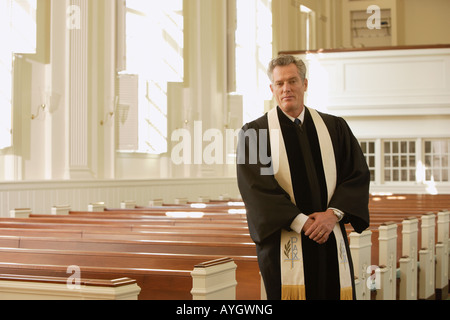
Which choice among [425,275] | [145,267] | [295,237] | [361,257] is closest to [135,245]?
[145,267]

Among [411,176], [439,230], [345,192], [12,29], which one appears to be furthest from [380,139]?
[345,192]

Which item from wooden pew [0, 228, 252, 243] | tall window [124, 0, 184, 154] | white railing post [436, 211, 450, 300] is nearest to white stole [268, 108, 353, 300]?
wooden pew [0, 228, 252, 243]

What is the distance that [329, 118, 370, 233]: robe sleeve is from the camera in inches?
116

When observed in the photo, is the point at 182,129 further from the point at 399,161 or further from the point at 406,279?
the point at 406,279

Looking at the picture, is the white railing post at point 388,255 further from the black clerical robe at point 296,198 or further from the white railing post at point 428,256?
the black clerical robe at point 296,198

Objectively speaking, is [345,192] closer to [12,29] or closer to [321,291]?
[321,291]

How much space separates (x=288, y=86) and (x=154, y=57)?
984cm

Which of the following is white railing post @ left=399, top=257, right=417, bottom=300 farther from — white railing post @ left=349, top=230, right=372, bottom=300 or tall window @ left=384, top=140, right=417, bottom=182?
tall window @ left=384, top=140, right=417, bottom=182

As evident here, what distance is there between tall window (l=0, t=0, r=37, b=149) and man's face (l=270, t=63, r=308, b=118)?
664 cm

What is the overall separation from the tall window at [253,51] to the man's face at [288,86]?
487 inches

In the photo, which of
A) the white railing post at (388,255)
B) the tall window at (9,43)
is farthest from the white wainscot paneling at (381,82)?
the white railing post at (388,255)

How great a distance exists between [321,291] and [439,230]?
17.6 feet

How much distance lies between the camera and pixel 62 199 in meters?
9.48
